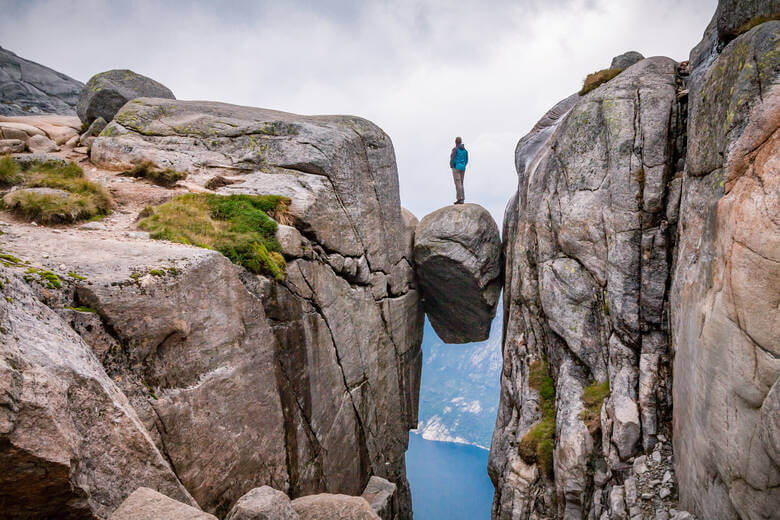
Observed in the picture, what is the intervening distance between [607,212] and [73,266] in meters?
15.4

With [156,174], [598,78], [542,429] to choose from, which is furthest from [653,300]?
[156,174]

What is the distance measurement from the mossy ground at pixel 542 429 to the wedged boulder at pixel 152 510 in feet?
41.2

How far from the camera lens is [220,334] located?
942 cm

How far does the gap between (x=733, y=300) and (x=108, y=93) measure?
28.7 meters

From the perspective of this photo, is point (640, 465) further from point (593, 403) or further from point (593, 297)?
point (593, 297)

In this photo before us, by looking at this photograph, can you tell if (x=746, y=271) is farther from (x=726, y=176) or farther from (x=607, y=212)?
(x=607, y=212)

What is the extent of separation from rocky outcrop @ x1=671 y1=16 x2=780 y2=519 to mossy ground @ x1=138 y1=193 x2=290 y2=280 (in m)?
10.9

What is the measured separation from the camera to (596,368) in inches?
531

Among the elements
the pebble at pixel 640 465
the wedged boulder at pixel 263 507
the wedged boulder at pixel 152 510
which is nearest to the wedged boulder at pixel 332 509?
the wedged boulder at pixel 263 507

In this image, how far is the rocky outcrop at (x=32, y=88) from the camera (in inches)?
1604

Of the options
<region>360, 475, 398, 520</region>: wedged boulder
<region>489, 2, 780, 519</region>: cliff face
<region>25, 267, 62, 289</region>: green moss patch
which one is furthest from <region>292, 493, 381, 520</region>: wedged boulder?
<region>360, 475, 398, 520</region>: wedged boulder

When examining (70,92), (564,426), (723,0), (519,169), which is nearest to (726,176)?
(723,0)

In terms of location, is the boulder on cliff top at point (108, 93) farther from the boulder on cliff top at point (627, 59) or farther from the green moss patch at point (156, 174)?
the boulder on cliff top at point (627, 59)

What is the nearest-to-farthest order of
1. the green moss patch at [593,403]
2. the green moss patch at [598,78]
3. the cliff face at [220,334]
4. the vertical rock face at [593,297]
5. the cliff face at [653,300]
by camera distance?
the cliff face at [220,334] → the cliff face at [653,300] → the vertical rock face at [593,297] → the green moss patch at [593,403] → the green moss patch at [598,78]
